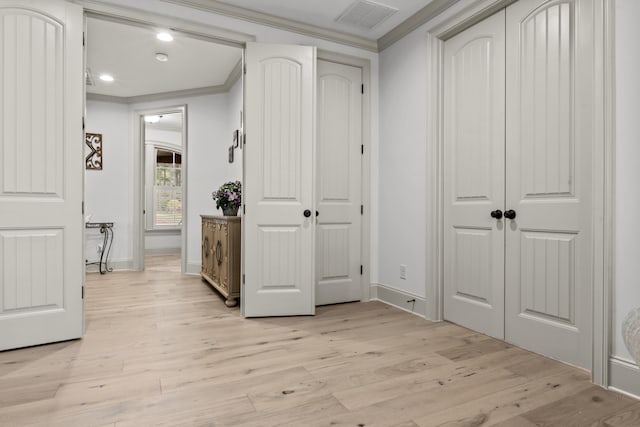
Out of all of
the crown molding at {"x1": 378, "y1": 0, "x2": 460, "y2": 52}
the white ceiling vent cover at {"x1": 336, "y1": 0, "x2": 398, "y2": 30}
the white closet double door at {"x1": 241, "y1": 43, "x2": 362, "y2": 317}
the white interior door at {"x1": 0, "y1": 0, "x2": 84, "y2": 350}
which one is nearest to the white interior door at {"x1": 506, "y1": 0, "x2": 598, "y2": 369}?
the crown molding at {"x1": 378, "y1": 0, "x2": 460, "y2": 52}

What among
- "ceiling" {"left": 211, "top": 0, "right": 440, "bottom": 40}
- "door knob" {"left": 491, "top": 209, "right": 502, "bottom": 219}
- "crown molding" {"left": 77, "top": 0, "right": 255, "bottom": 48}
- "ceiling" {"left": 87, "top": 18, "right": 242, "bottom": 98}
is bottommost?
"door knob" {"left": 491, "top": 209, "right": 502, "bottom": 219}

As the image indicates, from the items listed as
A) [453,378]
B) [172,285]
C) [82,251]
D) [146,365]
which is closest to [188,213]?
[172,285]

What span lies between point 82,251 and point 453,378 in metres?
2.52

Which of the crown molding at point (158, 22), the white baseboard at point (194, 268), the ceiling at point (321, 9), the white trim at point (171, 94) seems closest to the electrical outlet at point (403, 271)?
the ceiling at point (321, 9)

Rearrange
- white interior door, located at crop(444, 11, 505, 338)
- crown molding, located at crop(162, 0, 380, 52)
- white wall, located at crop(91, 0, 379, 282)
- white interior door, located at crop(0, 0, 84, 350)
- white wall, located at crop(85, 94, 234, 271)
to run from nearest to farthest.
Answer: white interior door, located at crop(0, 0, 84, 350), white interior door, located at crop(444, 11, 505, 338), white wall, located at crop(91, 0, 379, 282), crown molding, located at crop(162, 0, 380, 52), white wall, located at crop(85, 94, 234, 271)

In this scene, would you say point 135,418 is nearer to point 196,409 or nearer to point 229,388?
point 196,409

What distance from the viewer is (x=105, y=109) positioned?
5605mm

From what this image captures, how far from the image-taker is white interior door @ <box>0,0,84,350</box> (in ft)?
7.75

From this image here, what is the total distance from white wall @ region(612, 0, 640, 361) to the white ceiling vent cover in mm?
1730

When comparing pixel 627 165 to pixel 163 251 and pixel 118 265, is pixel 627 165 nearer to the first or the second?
pixel 118 265

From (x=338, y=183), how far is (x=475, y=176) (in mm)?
1282

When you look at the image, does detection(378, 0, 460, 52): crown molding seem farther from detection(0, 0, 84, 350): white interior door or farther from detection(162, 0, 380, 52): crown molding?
detection(0, 0, 84, 350): white interior door

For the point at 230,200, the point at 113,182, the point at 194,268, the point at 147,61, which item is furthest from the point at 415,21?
the point at 113,182

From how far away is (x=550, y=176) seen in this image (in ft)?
7.45
